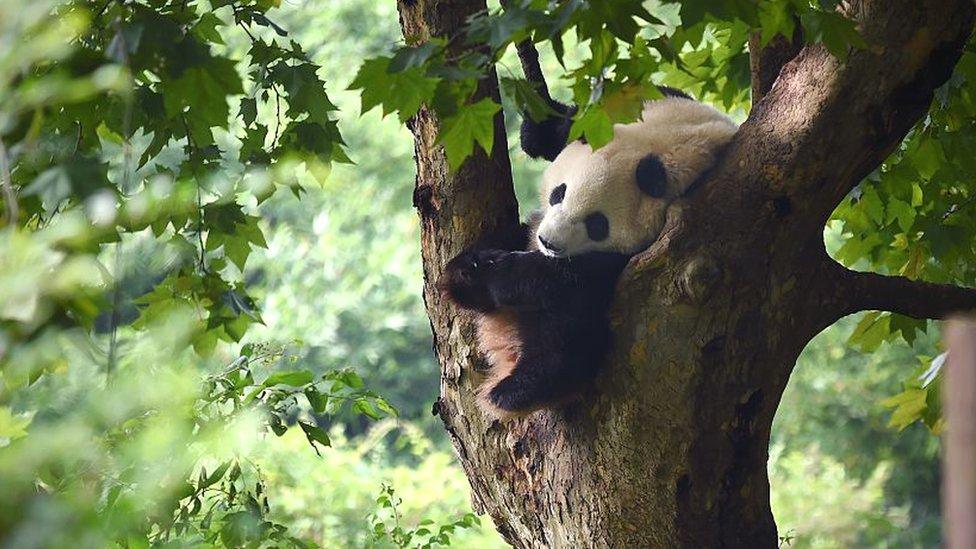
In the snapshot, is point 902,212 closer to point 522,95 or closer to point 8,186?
point 522,95

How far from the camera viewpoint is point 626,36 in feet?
4.92

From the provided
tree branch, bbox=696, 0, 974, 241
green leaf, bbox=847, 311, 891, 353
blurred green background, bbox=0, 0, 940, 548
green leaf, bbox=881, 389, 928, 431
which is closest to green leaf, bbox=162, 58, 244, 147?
tree branch, bbox=696, 0, 974, 241

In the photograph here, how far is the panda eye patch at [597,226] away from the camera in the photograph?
7.15 feet

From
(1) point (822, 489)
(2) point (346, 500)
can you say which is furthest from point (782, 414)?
(2) point (346, 500)

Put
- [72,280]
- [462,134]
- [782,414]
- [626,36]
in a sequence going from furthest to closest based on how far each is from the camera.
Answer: [782,414]
[462,134]
[626,36]
[72,280]

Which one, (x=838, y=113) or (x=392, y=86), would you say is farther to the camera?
(x=838, y=113)

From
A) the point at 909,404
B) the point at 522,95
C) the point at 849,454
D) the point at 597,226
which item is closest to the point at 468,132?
the point at 522,95

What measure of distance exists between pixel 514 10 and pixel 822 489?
6289 millimetres

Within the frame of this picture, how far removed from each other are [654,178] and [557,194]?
22 centimetres

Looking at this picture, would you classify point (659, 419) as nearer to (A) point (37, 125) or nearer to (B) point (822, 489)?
(A) point (37, 125)

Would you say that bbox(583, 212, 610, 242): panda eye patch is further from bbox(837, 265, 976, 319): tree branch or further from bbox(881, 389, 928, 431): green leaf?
bbox(881, 389, 928, 431): green leaf

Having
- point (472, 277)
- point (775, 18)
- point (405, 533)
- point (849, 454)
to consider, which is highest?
point (775, 18)

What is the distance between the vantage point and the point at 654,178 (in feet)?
7.14

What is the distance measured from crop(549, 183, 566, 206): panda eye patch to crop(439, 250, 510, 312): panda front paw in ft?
0.76
